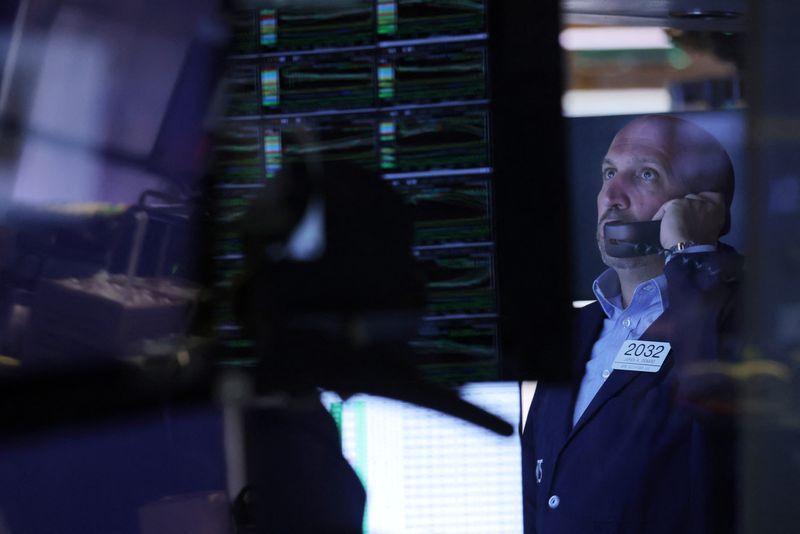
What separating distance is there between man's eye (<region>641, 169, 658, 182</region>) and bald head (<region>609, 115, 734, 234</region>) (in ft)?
0.10

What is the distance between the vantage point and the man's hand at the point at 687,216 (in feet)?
5.90

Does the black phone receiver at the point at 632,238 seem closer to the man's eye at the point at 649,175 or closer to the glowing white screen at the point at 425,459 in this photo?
the man's eye at the point at 649,175

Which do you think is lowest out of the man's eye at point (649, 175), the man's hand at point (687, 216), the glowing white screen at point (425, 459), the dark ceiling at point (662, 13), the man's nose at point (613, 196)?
the glowing white screen at point (425, 459)

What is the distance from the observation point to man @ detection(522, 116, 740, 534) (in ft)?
5.90

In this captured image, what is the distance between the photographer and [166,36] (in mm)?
1870

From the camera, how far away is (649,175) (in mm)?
1816

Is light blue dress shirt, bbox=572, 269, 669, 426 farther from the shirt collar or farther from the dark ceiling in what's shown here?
the dark ceiling

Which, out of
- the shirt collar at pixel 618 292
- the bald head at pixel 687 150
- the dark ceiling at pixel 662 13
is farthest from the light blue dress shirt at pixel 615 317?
the dark ceiling at pixel 662 13

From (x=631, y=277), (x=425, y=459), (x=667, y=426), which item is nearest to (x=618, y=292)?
(x=631, y=277)

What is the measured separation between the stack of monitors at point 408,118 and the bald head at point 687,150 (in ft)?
0.89

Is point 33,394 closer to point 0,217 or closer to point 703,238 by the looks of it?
point 0,217

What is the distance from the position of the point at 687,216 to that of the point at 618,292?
174 mm

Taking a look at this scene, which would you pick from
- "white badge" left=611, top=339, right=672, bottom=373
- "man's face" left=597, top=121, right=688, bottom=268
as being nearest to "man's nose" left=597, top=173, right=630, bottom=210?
"man's face" left=597, top=121, right=688, bottom=268

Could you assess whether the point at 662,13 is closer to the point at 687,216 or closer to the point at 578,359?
the point at 687,216
